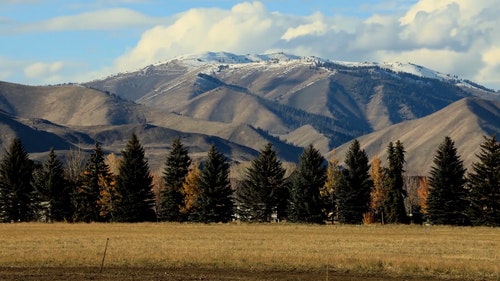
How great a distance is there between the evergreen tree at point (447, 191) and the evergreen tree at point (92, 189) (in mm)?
44031

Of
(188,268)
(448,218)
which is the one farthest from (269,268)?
(448,218)

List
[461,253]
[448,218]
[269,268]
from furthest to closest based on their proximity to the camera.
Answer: [448,218] < [461,253] < [269,268]

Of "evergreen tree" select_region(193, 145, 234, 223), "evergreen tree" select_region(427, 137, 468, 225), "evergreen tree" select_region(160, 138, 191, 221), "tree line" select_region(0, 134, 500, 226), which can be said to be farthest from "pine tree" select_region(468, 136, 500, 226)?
"evergreen tree" select_region(160, 138, 191, 221)

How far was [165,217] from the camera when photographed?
384 ft

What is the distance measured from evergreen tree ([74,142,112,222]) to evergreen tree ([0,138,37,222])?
21.2ft

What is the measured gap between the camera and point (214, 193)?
116 metres

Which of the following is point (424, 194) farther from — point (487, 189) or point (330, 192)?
point (487, 189)

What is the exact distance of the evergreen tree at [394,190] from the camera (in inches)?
4683

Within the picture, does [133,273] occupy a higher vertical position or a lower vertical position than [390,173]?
lower

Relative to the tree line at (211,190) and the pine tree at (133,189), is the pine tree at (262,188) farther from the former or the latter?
the pine tree at (133,189)

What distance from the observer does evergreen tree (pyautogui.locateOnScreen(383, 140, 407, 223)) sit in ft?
390

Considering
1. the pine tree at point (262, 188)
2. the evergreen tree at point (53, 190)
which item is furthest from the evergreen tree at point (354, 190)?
the evergreen tree at point (53, 190)

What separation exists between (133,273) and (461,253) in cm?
2512

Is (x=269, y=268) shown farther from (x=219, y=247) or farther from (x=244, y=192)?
(x=244, y=192)
